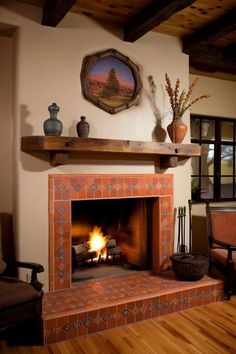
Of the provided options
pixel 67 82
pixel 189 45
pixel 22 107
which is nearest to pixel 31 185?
pixel 22 107

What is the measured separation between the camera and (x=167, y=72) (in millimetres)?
3195

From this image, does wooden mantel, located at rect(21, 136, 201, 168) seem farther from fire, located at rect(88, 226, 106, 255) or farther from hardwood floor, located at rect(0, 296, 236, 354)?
hardwood floor, located at rect(0, 296, 236, 354)

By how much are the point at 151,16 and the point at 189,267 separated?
2.23 metres

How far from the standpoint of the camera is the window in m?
4.12

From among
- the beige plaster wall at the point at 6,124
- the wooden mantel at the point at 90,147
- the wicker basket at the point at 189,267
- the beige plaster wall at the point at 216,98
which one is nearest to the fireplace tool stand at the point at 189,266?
the wicker basket at the point at 189,267

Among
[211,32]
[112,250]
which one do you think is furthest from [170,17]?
[112,250]

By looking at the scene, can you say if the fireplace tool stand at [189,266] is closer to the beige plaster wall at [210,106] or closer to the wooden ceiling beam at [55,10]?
the beige plaster wall at [210,106]

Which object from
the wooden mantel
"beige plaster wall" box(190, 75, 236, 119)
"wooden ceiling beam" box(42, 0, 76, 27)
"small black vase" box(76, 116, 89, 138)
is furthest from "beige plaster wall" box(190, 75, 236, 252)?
"wooden ceiling beam" box(42, 0, 76, 27)

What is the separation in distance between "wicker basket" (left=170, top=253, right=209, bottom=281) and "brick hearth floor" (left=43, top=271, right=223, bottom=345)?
62mm

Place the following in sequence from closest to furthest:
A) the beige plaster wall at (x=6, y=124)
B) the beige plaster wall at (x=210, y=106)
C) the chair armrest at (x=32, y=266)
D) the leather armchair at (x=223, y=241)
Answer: the chair armrest at (x=32, y=266) < the beige plaster wall at (x=6, y=124) < the leather armchair at (x=223, y=241) < the beige plaster wall at (x=210, y=106)

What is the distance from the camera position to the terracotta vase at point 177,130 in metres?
3.00

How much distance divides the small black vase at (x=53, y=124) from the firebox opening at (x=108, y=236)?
0.92 m

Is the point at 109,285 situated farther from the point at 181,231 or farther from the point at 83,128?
the point at 83,128

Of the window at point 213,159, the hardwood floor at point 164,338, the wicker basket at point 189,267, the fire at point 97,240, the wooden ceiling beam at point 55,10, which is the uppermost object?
the wooden ceiling beam at point 55,10
